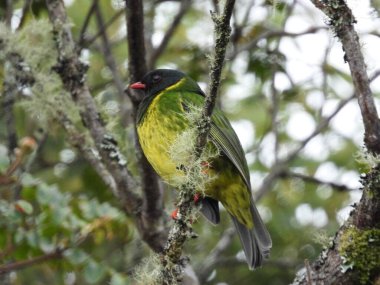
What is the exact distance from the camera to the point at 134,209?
459 cm

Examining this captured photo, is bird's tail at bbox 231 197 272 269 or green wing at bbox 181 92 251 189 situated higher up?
green wing at bbox 181 92 251 189

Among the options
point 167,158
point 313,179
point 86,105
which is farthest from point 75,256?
point 313,179

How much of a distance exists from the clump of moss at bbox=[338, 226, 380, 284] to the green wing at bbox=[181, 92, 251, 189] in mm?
1195

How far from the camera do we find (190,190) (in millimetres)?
3268

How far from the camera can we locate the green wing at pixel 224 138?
169 inches

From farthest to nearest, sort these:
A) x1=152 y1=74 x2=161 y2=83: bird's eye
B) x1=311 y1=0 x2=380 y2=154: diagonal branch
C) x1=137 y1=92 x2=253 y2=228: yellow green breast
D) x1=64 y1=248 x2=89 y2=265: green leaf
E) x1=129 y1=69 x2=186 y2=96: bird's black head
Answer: x1=152 y1=74 x2=161 y2=83: bird's eye
x1=129 y1=69 x2=186 y2=96: bird's black head
x1=137 y1=92 x2=253 y2=228: yellow green breast
x1=64 y1=248 x2=89 y2=265: green leaf
x1=311 y1=0 x2=380 y2=154: diagonal branch

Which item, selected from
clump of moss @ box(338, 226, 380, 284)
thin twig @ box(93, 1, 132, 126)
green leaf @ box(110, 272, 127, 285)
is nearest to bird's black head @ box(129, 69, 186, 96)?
thin twig @ box(93, 1, 132, 126)

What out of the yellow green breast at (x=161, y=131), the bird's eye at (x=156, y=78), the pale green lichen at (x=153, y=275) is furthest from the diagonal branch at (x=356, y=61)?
the bird's eye at (x=156, y=78)

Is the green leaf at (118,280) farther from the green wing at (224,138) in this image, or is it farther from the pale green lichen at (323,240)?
the pale green lichen at (323,240)

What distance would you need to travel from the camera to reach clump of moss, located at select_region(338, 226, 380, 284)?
10.0 ft

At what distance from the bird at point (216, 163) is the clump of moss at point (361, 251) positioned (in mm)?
1221

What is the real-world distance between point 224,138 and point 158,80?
0.89m

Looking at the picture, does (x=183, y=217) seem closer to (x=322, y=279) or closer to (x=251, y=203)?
(x=322, y=279)

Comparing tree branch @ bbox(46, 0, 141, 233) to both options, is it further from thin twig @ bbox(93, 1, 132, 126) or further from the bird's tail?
the bird's tail
